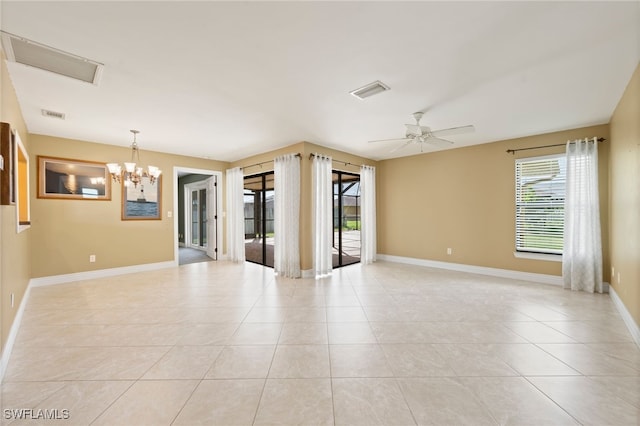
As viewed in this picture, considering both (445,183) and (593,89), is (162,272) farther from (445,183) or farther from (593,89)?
(593,89)

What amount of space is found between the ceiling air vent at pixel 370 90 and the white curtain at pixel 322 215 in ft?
7.05

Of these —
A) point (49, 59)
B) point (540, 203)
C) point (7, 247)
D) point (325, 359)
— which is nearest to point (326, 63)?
point (49, 59)

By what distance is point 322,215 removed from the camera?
17.0ft

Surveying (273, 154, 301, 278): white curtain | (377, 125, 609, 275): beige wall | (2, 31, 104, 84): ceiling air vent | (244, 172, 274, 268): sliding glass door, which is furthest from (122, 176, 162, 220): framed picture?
(377, 125, 609, 275): beige wall

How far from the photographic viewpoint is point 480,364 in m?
2.15

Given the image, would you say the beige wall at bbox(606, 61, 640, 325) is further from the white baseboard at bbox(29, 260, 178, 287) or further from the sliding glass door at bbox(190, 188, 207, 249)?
the sliding glass door at bbox(190, 188, 207, 249)

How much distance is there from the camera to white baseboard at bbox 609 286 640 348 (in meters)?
2.54

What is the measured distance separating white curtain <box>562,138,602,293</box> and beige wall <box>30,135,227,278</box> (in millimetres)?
7624

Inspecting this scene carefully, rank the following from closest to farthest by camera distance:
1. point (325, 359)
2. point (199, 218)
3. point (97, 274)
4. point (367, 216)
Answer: point (325, 359)
point (97, 274)
point (367, 216)
point (199, 218)

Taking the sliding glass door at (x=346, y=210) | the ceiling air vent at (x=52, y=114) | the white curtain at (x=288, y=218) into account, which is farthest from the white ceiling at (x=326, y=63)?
the sliding glass door at (x=346, y=210)

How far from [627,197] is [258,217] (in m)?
8.54

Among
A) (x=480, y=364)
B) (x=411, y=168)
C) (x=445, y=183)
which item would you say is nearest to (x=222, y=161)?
(x=411, y=168)

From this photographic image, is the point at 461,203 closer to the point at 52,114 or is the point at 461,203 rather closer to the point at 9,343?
the point at 9,343

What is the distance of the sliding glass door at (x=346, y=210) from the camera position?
619 centimetres
